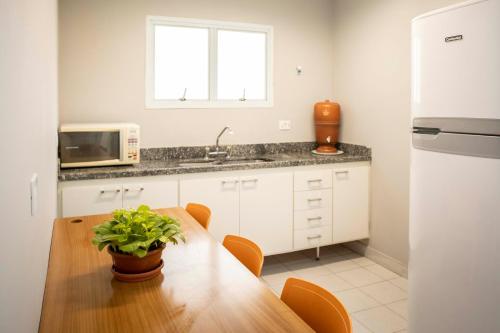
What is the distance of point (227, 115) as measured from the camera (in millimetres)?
3965

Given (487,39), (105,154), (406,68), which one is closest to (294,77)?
(406,68)

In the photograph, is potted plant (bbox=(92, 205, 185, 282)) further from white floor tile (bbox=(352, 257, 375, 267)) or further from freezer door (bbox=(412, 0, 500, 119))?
white floor tile (bbox=(352, 257, 375, 267))

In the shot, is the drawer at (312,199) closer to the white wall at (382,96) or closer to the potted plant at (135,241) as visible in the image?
the white wall at (382,96)

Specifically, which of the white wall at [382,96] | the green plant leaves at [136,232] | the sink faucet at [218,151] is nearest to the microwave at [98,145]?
the sink faucet at [218,151]

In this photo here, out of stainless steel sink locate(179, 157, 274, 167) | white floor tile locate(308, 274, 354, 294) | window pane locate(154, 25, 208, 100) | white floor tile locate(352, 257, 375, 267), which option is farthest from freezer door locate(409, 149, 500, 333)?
window pane locate(154, 25, 208, 100)

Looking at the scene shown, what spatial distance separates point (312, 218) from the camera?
148 inches

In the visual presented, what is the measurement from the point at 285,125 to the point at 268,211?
3.42 feet

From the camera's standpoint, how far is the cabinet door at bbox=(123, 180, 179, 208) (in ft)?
10.1

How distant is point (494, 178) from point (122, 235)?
4.93 feet

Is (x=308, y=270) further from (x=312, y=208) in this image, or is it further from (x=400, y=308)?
(x=400, y=308)

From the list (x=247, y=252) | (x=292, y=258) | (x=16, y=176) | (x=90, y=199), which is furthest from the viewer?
(x=292, y=258)

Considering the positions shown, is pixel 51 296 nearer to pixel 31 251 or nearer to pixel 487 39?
pixel 31 251

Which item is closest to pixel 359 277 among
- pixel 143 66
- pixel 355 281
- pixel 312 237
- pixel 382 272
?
pixel 355 281

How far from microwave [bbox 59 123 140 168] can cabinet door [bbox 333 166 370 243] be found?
178cm
